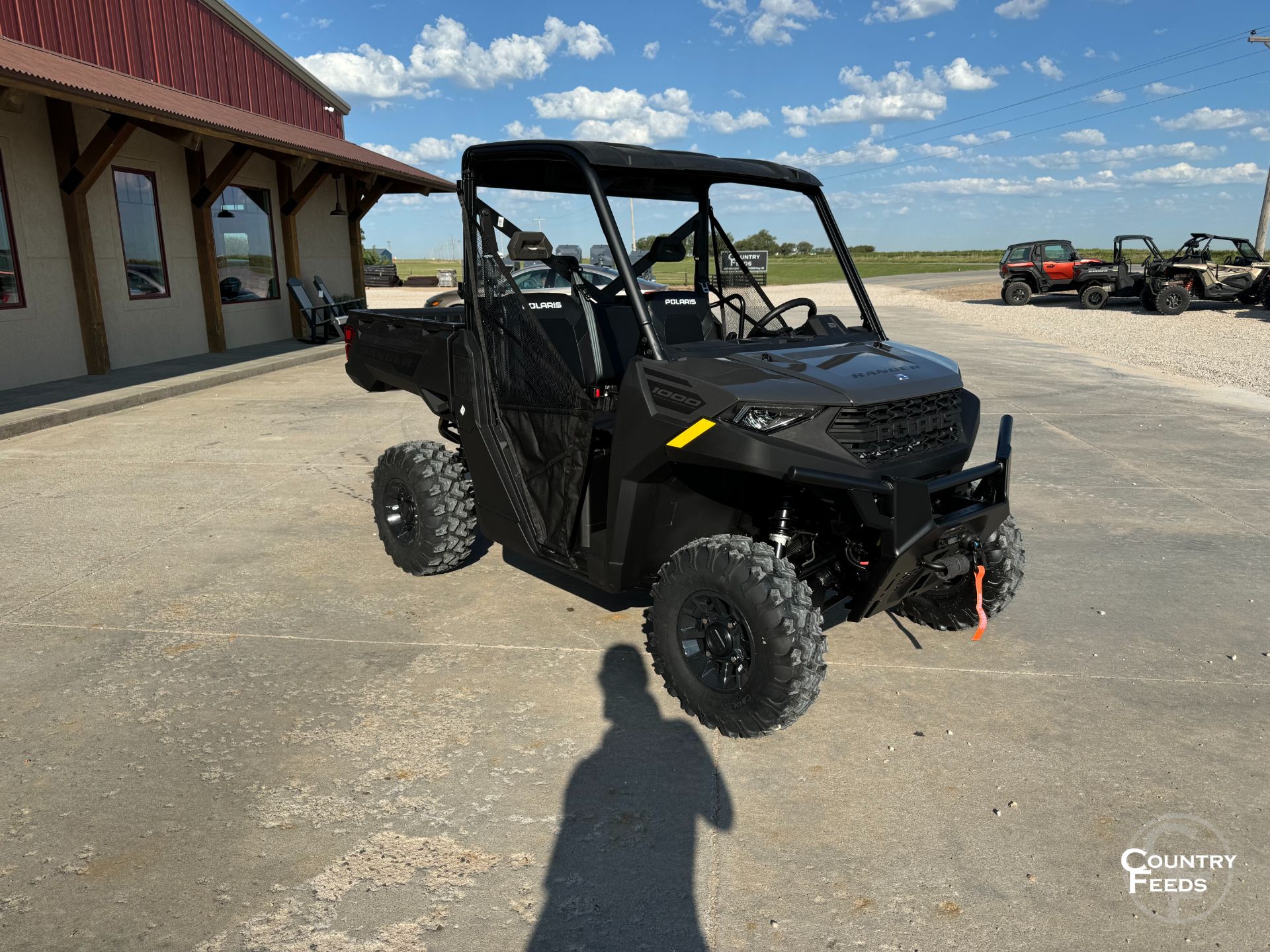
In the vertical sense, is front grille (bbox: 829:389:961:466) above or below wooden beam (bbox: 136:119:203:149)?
below

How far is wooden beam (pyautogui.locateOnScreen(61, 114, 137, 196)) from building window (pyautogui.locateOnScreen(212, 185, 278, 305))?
3583 mm

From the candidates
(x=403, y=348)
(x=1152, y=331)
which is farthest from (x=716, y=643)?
(x=1152, y=331)

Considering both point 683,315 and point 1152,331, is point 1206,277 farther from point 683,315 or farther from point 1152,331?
point 683,315

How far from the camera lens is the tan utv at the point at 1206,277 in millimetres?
22406

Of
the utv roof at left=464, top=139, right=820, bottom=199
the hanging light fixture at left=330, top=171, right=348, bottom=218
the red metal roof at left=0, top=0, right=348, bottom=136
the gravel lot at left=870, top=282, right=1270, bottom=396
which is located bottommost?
the gravel lot at left=870, top=282, right=1270, bottom=396

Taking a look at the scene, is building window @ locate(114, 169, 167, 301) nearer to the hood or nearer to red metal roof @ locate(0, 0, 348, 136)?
red metal roof @ locate(0, 0, 348, 136)

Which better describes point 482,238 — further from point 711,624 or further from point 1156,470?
point 1156,470

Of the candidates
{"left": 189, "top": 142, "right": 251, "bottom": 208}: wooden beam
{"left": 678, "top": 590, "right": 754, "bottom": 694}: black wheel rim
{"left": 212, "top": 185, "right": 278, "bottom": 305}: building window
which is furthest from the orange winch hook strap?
{"left": 212, "top": 185, "right": 278, "bottom": 305}: building window

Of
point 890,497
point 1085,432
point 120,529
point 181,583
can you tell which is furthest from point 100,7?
point 890,497

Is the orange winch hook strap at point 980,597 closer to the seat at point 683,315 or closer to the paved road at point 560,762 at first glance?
the paved road at point 560,762

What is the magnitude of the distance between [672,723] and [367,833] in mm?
1160

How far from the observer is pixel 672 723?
3465mm

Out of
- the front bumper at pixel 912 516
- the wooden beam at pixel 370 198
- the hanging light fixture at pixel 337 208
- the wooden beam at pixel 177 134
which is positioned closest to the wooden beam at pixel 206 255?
the wooden beam at pixel 177 134

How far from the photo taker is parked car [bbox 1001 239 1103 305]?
26.8 meters
